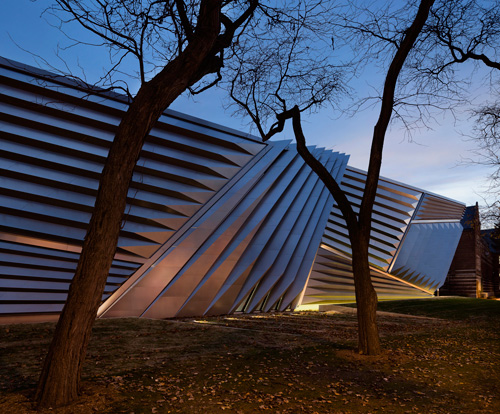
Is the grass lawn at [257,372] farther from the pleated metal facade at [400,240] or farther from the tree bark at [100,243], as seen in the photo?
the pleated metal facade at [400,240]

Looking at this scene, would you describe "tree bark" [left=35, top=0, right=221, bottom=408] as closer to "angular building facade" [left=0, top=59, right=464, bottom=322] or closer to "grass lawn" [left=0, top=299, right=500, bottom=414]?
"grass lawn" [left=0, top=299, right=500, bottom=414]

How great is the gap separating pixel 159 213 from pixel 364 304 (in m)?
9.53

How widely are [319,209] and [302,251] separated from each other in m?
3.84

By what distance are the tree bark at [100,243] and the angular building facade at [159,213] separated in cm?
334

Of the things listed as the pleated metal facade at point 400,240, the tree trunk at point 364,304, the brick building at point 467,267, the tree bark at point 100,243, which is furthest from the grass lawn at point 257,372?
the brick building at point 467,267

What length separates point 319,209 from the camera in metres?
23.0

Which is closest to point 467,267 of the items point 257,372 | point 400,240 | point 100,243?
point 400,240

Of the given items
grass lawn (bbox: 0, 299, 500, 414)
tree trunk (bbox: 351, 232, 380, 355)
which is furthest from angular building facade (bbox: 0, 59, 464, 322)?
tree trunk (bbox: 351, 232, 380, 355)

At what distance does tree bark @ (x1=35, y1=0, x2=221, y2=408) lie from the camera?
A: 4.67 metres

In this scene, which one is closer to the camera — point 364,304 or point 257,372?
point 257,372

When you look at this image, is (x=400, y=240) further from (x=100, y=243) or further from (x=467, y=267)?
(x=100, y=243)

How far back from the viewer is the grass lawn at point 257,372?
5.16m

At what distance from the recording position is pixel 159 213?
49.3 ft

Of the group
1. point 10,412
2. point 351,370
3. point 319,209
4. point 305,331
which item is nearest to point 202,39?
point 10,412
